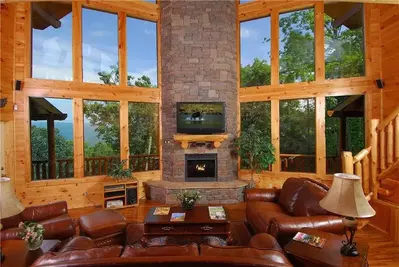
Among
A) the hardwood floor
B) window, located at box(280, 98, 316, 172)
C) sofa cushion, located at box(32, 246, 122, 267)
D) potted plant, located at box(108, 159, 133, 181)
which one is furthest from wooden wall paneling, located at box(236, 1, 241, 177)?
sofa cushion, located at box(32, 246, 122, 267)

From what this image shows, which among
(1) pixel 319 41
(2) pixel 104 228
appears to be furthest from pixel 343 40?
(2) pixel 104 228

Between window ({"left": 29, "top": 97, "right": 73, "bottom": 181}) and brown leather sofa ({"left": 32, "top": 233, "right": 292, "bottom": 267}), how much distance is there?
4.41 m

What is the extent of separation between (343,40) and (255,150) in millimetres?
3307

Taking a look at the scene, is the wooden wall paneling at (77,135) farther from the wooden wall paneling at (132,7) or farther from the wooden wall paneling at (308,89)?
the wooden wall paneling at (308,89)

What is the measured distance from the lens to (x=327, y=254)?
7.08 ft

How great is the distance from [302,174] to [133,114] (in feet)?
15.0

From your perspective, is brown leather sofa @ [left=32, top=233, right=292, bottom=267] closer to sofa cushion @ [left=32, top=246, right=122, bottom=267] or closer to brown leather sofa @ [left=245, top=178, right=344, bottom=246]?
sofa cushion @ [left=32, top=246, right=122, bottom=267]

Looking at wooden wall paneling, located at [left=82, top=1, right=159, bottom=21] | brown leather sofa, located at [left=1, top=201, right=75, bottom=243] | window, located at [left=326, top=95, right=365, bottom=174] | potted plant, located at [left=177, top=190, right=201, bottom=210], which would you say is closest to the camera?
brown leather sofa, located at [left=1, top=201, right=75, bottom=243]

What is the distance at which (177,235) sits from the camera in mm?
3406

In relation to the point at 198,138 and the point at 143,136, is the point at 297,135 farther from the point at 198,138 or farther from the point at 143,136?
the point at 143,136

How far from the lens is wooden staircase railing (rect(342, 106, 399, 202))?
4066mm

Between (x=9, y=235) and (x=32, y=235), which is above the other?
(x=32, y=235)

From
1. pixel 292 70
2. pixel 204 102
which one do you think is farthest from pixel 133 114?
pixel 292 70

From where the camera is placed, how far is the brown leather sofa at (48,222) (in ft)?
9.15
